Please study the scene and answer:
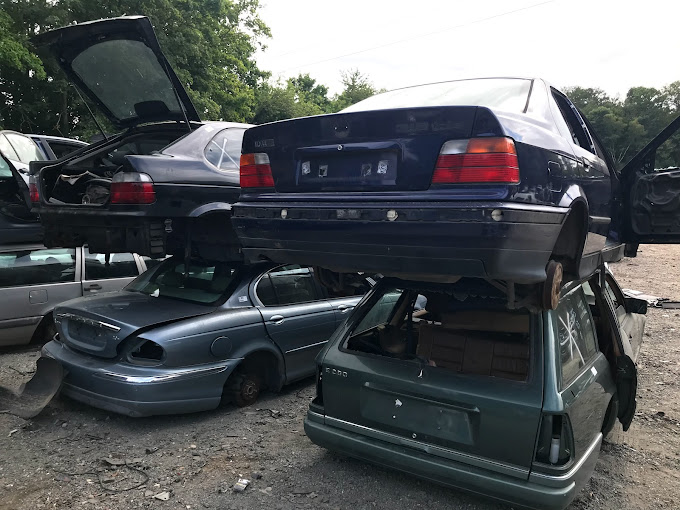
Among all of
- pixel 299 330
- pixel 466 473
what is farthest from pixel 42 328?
pixel 466 473

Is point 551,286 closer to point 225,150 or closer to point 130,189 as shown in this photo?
point 130,189

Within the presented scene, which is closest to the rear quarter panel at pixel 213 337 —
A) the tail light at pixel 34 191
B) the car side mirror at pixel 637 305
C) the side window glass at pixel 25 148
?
the tail light at pixel 34 191

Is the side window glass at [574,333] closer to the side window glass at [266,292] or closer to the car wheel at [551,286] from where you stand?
the car wheel at [551,286]

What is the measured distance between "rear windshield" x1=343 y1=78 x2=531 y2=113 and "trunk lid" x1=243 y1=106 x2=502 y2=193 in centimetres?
25

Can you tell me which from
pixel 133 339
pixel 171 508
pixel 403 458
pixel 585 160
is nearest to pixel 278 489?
pixel 171 508

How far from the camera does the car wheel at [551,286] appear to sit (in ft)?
8.60

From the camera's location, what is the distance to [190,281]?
462 cm

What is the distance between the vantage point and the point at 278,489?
309cm

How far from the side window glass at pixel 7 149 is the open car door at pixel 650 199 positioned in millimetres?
7197

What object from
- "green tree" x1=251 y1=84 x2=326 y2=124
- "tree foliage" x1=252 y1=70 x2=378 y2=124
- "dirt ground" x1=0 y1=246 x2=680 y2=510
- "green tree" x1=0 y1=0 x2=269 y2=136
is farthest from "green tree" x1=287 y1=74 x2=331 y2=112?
"dirt ground" x1=0 y1=246 x2=680 y2=510

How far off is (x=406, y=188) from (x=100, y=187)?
11.2 feet

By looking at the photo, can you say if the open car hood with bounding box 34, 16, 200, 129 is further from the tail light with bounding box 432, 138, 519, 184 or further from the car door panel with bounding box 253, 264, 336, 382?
the tail light with bounding box 432, 138, 519, 184

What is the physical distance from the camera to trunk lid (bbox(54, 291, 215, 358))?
12.6 ft

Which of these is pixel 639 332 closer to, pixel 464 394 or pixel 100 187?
pixel 464 394
